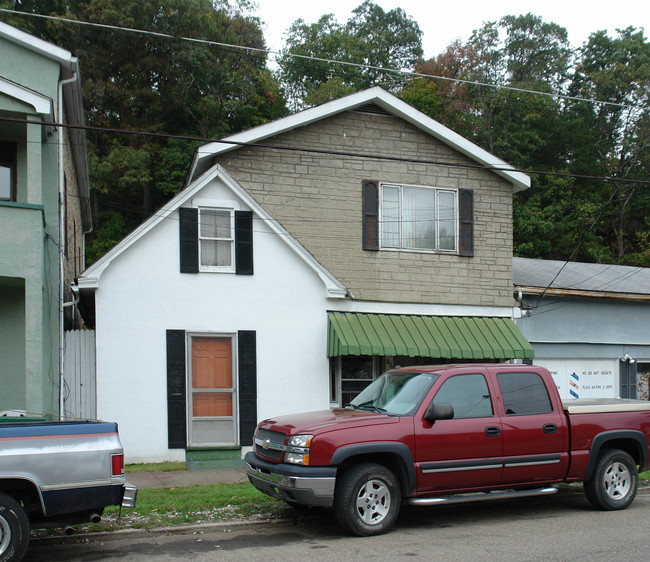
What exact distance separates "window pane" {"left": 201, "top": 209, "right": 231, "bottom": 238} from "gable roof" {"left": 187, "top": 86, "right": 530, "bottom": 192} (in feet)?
4.32

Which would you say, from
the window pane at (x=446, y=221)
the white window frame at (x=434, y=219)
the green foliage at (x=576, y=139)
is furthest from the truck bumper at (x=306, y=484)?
the green foliage at (x=576, y=139)

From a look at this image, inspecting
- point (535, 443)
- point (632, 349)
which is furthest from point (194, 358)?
point (632, 349)

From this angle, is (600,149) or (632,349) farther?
(600,149)

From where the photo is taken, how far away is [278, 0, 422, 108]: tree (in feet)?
145

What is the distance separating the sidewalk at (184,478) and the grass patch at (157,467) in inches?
9.2

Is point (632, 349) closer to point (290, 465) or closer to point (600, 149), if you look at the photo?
point (290, 465)

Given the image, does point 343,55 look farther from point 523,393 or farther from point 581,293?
point 523,393

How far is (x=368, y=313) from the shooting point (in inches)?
593

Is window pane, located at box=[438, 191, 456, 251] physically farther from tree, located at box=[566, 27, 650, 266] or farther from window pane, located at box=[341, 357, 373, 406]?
tree, located at box=[566, 27, 650, 266]

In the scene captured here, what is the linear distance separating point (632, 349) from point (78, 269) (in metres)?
14.7

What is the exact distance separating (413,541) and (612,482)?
3327 mm

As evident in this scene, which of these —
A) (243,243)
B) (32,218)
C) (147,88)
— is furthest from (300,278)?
(147,88)

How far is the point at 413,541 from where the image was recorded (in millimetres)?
7715

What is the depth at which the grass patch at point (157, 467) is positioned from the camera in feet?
40.7
